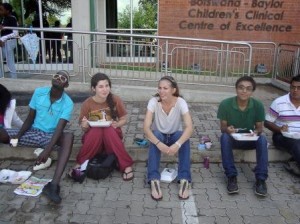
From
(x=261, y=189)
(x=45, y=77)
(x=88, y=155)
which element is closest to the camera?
(x=261, y=189)

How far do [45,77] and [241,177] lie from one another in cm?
480

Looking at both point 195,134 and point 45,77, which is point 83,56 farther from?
point 195,134

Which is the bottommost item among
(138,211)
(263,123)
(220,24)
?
(138,211)

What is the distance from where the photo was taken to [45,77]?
7152 millimetres

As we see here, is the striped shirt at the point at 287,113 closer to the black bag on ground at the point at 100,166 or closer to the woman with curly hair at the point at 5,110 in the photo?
the black bag on ground at the point at 100,166

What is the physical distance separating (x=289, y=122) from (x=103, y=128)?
2.30m

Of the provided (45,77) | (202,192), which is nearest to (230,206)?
(202,192)

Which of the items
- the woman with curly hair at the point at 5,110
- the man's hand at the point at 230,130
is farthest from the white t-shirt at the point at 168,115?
the woman with curly hair at the point at 5,110

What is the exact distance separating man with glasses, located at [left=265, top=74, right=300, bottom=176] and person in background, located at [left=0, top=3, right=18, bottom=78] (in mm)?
5167

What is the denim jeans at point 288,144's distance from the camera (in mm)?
3983

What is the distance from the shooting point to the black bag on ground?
3.91 metres

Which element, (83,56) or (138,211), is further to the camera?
(83,56)

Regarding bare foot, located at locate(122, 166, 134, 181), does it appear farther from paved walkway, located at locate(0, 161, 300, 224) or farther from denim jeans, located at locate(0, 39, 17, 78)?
denim jeans, located at locate(0, 39, 17, 78)

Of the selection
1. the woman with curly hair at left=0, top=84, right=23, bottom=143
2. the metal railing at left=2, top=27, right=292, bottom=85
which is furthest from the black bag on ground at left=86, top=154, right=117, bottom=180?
the metal railing at left=2, top=27, right=292, bottom=85
